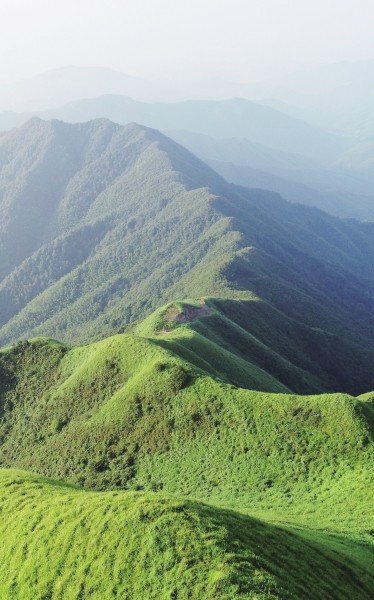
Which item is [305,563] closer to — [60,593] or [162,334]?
[60,593]

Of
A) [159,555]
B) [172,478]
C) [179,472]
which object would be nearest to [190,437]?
[179,472]

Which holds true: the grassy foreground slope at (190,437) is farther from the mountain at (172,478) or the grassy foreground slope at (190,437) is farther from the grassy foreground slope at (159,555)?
the grassy foreground slope at (159,555)

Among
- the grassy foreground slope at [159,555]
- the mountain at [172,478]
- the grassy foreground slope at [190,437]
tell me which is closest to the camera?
the grassy foreground slope at [159,555]

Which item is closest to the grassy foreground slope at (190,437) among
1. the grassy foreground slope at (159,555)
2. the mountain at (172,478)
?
the mountain at (172,478)

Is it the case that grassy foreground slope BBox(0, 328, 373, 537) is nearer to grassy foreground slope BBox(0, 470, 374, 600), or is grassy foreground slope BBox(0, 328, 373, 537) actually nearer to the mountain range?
the mountain range

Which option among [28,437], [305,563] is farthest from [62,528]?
[28,437]

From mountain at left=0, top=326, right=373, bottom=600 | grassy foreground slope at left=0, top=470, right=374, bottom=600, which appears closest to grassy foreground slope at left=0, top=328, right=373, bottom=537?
mountain at left=0, top=326, right=373, bottom=600

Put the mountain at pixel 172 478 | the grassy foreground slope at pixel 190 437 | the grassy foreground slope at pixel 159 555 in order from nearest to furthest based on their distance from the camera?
the grassy foreground slope at pixel 159 555
the mountain at pixel 172 478
the grassy foreground slope at pixel 190 437

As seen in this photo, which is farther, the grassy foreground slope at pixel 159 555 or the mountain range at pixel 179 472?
the mountain range at pixel 179 472

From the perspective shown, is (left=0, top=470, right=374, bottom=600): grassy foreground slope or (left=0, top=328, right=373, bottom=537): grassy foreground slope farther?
(left=0, top=328, right=373, bottom=537): grassy foreground slope
